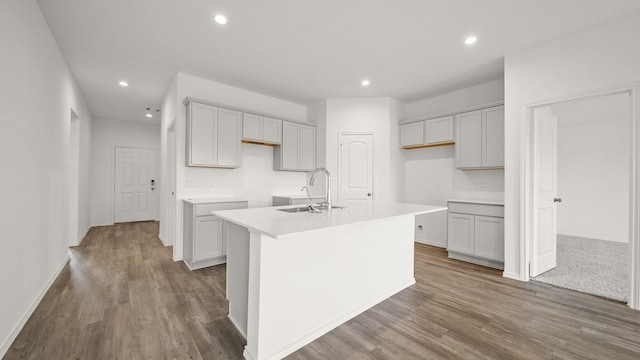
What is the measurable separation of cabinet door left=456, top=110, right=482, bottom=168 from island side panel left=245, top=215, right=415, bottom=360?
2.11m

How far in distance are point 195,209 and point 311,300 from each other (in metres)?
2.18

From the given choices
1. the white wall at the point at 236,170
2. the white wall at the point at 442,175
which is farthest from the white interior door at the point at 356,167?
the white wall at the point at 236,170

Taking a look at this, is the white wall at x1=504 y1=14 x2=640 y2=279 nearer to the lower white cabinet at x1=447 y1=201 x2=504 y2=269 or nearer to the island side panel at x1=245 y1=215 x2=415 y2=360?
the lower white cabinet at x1=447 y1=201 x2=504 y2=269

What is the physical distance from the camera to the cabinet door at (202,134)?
361cm

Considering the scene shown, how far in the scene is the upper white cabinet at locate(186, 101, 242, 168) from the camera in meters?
3.62

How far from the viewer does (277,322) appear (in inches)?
68.5

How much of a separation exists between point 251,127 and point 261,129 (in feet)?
0.58

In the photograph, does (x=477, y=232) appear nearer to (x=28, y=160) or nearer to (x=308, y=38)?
(x=308, y=38)

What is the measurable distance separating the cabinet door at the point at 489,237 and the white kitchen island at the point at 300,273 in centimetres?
176

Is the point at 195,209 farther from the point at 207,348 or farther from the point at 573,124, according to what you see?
the point at 573,124

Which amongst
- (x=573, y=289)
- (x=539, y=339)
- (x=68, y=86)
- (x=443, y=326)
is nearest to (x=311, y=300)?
(x=443, y=326)

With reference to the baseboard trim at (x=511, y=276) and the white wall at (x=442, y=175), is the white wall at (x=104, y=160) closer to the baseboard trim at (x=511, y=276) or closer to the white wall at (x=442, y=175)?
the white wall at (x=442, y=175)

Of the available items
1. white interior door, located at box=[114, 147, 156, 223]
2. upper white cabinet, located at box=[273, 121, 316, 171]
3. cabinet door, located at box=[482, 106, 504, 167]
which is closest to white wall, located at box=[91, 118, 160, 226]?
white interior door, located at box=[114, 147, 156, 223]

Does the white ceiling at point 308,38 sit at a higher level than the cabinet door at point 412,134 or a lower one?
higher
